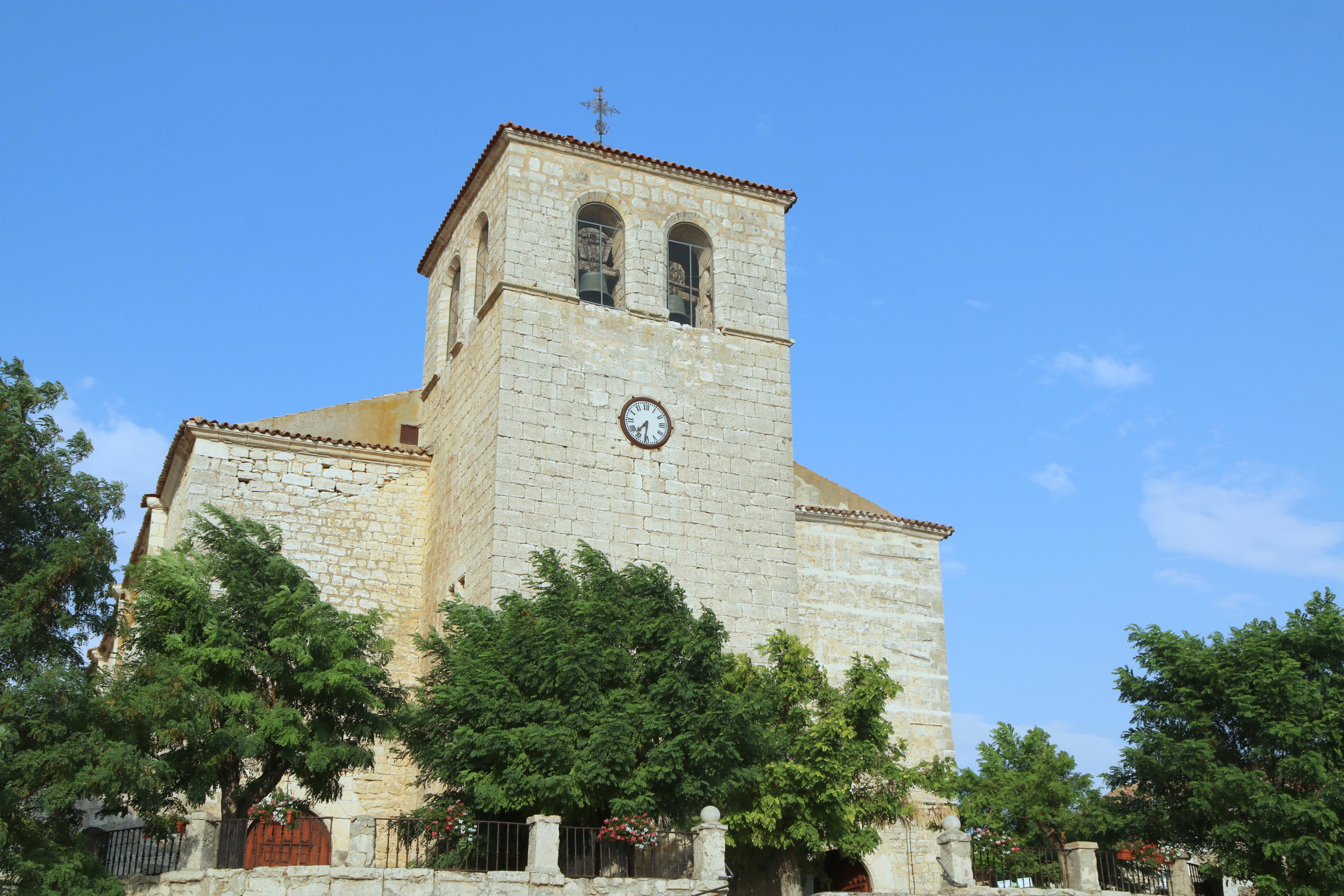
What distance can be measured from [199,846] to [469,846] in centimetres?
282

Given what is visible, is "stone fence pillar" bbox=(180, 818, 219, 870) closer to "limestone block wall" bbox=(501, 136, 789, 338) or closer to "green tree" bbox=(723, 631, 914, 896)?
"green tree" bbox=(723, 631, 914, 896)

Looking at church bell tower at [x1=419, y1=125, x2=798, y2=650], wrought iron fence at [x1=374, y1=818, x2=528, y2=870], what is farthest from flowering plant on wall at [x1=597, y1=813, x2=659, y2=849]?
church bell tower at [x1=419, y1=125, x2=798, y2=650]

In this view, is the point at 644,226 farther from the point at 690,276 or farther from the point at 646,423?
the point at 646,423

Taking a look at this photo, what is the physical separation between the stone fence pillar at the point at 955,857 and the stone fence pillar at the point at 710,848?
11.4 feet

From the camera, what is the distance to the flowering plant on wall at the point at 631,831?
14.9m

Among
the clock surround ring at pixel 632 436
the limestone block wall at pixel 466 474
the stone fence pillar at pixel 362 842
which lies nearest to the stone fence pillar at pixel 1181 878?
the clock surround ring at pixel 632 436

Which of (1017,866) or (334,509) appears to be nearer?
(1017,866)

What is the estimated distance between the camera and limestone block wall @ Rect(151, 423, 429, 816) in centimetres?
2095

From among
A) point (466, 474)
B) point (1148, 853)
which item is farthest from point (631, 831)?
point (1148, 853)

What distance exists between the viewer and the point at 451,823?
15039 mm

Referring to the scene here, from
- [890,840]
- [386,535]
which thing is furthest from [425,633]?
[890,840]

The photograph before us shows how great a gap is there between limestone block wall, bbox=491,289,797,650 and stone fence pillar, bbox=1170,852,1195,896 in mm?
6254

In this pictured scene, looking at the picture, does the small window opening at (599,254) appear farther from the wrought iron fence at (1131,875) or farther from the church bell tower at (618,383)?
the wrought iron fence at (1131,875)

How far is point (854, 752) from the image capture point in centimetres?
1717
